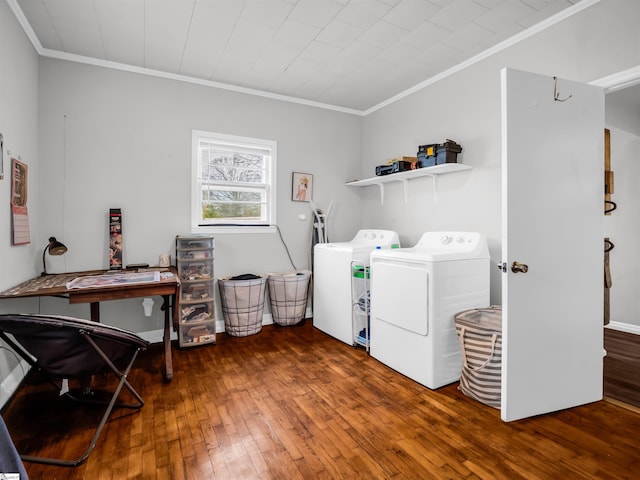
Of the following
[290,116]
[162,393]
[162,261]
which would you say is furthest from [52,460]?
[290,116]

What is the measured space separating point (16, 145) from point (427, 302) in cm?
302

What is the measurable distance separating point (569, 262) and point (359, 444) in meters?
1.59

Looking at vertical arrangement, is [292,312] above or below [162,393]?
above

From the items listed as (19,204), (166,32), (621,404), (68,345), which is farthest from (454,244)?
(19,204)

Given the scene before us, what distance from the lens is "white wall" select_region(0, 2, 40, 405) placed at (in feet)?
6.91

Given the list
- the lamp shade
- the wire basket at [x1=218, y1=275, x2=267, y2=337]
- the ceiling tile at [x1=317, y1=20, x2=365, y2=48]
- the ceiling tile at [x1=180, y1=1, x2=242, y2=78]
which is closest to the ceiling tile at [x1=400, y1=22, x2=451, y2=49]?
the ceiling tile at [x1=317, y1=20, x2=365, y2=48]

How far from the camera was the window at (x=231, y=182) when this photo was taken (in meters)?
3.49

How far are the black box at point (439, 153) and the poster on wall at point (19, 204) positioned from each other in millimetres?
3153

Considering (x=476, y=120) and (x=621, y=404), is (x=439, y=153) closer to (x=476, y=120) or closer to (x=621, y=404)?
(x=476, y=120)

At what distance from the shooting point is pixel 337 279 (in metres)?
3.29

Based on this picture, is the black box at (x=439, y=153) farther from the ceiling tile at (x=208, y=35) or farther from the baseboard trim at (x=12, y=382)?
the baseboard trim at (x=12, y=382)

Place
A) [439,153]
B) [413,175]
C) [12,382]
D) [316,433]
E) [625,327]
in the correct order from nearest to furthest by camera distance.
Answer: [316,433] → [12,382] → [439,153] → [413,175] → [625,327]

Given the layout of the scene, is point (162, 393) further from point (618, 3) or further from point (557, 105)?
point (618, 3)

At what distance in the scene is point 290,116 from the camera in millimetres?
3926
